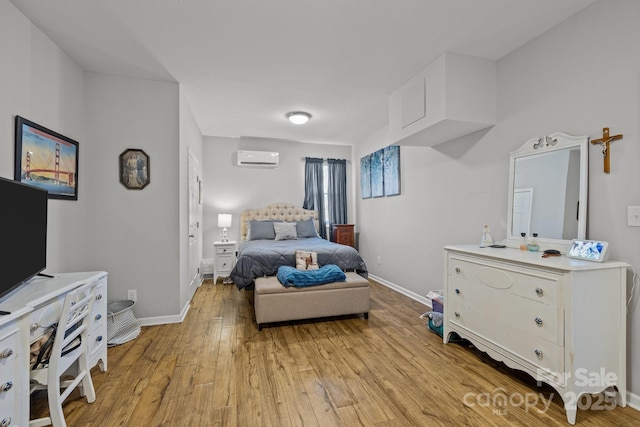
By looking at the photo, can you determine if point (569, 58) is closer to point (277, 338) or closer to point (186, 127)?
point (277, 338)

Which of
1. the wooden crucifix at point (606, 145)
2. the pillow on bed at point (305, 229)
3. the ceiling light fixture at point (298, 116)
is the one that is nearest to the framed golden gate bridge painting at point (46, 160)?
the ceiling light fixture at point (298, 116)

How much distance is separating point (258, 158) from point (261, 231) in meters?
1.47

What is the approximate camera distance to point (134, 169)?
9.48ft

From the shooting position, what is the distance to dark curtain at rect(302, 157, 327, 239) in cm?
560

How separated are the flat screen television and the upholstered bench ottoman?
1674 millimetres

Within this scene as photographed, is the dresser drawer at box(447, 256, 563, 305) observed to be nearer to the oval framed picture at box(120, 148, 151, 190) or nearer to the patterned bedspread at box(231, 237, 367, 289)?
the patterned bedspread at box(231, 237, 367, 289)

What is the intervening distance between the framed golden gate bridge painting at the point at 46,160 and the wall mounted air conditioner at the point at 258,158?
2.76 metres

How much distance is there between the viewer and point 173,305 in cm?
300

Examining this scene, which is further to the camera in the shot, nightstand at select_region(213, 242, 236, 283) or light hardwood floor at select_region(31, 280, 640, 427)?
nightstand at select_region(213, 242, 236, 283)

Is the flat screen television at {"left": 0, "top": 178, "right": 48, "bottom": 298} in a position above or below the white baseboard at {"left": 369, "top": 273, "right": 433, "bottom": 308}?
above

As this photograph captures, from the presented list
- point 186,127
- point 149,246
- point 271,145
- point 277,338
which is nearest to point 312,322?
point 277,338

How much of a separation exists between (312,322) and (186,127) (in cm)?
281

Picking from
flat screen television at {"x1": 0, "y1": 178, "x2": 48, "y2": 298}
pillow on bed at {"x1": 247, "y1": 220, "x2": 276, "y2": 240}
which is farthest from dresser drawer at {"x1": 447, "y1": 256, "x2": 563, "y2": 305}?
pillow on bed at {"x1": 247, "y1": 220, "x2": 276, "y2": 240}

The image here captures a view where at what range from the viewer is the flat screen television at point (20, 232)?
53.7 inches
